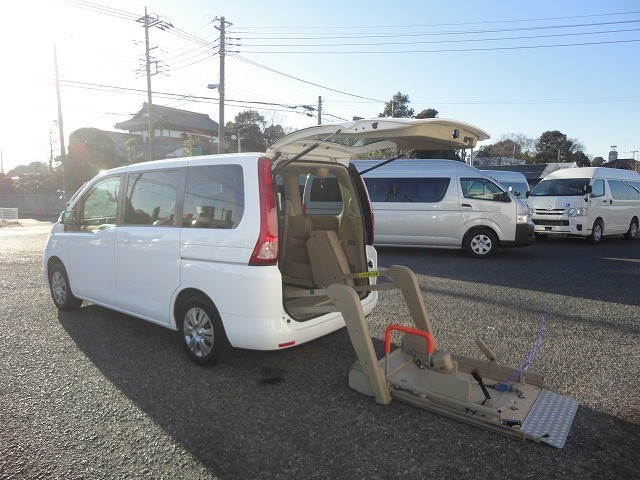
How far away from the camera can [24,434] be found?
3.02 meters

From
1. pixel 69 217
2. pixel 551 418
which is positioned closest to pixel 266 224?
pixel 551 418

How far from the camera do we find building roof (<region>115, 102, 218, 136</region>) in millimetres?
49138

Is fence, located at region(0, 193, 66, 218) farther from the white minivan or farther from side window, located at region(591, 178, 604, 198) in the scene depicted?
side window, located at region(591, 178, 604, 198)

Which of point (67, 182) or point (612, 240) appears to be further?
point (67, 182)

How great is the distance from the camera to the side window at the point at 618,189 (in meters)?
13.5

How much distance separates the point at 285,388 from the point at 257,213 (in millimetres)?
1399

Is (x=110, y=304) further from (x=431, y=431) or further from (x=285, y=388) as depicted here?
(x=431, y=431)

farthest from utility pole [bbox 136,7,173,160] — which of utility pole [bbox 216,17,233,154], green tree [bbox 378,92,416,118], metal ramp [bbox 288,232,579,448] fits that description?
metal ramp [bbox 288,232,579,448]

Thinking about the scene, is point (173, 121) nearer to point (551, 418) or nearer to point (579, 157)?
point (551, 418)

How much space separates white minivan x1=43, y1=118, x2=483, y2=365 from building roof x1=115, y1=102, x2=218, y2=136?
150 ft

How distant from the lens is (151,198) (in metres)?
4.45

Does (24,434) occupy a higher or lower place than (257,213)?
lower

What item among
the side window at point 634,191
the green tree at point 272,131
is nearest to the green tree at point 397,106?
the green tree at point 272,131

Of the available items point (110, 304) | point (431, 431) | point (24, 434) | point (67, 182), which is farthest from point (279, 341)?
point (67, 182)
